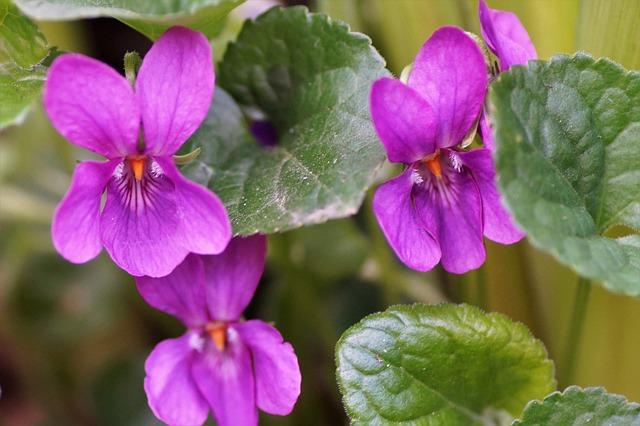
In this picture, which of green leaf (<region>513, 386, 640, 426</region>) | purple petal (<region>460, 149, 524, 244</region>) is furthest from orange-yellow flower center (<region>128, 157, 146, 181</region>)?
green leaf (<region>513, 386, 640, 426</region>)

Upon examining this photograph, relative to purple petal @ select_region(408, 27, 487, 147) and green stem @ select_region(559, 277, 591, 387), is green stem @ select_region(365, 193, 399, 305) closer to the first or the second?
green stem @ select_region(559, 277, 591, 387)

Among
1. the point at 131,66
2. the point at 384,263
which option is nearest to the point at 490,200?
the point at 131,66

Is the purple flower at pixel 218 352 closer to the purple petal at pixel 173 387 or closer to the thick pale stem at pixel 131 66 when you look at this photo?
the purple petal at pixel 173 387

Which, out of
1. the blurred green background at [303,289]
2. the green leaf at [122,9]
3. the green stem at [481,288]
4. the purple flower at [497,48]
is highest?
the green leaf at [122,9]

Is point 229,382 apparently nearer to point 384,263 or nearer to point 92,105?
point 92,105

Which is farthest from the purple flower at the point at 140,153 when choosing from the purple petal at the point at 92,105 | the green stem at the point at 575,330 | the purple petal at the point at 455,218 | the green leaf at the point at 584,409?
the green stem at the point at 575,330
